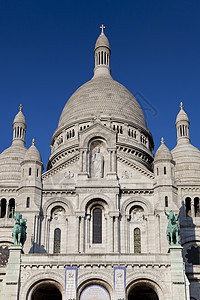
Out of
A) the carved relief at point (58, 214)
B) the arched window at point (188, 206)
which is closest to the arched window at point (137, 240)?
the carved relief at point (58, 214)

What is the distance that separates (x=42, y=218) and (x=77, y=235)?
3689 millimetres

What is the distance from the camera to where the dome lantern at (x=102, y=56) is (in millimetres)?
74375

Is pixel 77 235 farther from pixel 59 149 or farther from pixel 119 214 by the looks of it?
pixel 59 149

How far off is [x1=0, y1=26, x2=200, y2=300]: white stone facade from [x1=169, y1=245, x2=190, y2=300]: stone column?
0.07 meters

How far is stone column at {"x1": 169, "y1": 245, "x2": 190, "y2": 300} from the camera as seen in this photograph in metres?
38.1

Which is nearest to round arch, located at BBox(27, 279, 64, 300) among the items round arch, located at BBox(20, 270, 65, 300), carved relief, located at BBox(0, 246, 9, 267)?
round arch, located at BBox(20, 270, 65, 300)

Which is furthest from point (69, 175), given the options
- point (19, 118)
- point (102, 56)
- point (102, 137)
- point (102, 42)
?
point (102, 42)

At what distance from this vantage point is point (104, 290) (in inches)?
1542

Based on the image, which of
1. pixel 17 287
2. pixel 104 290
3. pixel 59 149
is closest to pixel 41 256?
pixel 17 287

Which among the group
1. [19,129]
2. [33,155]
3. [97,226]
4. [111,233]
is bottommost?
[111,233]

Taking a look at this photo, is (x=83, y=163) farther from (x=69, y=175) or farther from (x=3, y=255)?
(x=3, y=255)

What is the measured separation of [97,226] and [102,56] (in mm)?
35624

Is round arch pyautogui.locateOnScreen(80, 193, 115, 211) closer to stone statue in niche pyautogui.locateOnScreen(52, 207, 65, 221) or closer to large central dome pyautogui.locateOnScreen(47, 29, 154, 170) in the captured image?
Answer: stone statue in niche pyautogui.locateOnScreen(52, 207, 65, 221)

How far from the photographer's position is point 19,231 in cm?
4103
